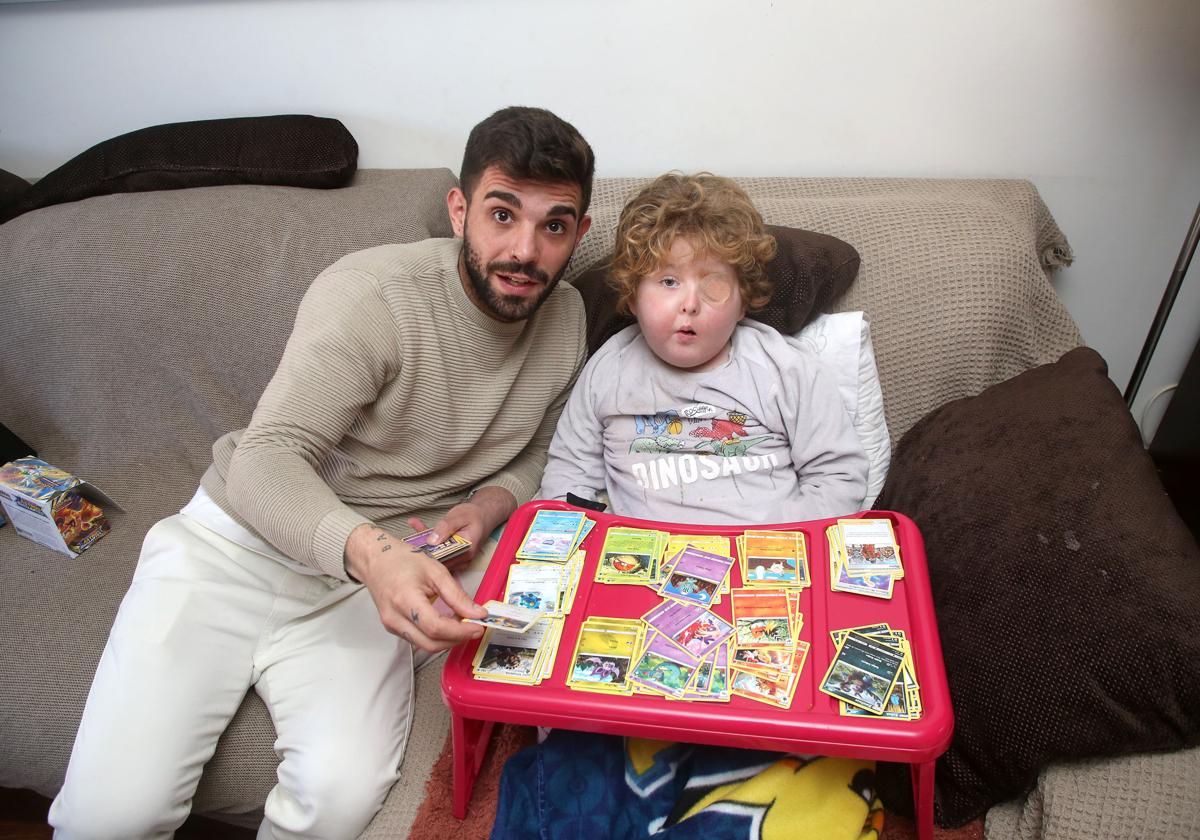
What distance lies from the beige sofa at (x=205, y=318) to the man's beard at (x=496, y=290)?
0.37 m

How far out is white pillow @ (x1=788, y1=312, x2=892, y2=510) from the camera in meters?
1.49

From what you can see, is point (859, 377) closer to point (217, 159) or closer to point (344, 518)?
point (344, 518)

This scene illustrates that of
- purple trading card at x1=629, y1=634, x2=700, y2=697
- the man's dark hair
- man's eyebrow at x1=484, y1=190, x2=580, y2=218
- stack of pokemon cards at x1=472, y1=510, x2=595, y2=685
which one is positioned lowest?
stack of pokemon cards at x1=472, y1=510, x2=595, y2=685

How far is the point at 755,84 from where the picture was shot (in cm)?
182

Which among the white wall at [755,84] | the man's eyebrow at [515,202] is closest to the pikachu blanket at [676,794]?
the man's eyebrow at [515,202]

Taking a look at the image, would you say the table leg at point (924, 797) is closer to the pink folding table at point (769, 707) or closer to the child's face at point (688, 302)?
the pink folding table at point (769, 707)

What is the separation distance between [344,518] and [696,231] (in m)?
0.71

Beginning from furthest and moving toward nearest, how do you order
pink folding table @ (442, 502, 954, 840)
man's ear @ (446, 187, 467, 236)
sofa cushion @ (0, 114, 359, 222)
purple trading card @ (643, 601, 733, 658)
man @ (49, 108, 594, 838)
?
sofa cushion @ (0, 114, 359, 222)
man's ear @ (446, 187, 467, 236)
man @ (49, 108, 594, 838)
purple trading card @ (643, 601, 733, 658)
pink folding table @ (442, 502, 954, 840)

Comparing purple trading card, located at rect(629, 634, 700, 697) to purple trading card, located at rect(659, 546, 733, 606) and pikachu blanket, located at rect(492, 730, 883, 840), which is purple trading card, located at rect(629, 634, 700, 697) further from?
pikachu blanket, located at rect(492, 730, 883, 840)

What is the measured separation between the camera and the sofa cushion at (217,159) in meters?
1.91

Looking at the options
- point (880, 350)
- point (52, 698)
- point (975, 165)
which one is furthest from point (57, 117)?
point (975, 165)

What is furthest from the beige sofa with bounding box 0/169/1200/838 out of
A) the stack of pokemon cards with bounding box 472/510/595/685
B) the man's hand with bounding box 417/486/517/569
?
the stack of pokemon cards with bounding box 472/510/595/685

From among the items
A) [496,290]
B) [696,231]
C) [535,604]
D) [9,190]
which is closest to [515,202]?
[496,290]

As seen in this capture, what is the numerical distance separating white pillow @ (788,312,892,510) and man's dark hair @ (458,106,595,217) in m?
0.51
